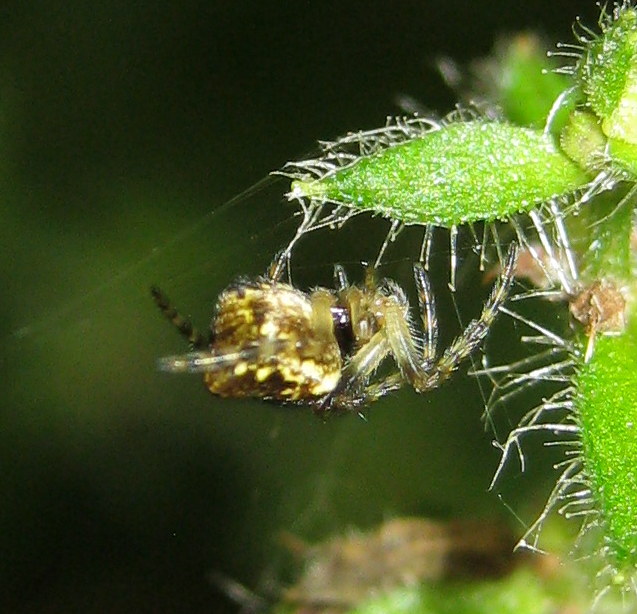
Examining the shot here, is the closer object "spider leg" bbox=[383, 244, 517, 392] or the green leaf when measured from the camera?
the green leaf

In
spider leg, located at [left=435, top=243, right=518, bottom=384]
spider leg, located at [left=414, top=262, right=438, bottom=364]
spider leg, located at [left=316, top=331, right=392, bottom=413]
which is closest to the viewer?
spider leg, located at [left=435, top=243, right=518, bottom=384]

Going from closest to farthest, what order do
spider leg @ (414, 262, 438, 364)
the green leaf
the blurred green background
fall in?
the green leaf
spider leg @ (414, 262, 438, 364)
the blurred green background

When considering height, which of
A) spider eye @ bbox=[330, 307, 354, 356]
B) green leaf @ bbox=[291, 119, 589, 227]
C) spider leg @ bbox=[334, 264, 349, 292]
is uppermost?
green leaf @ bbox=[291, 119, 589, 227]

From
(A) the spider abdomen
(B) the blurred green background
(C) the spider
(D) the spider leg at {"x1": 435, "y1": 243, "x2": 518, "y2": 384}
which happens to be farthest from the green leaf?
(B) the blurred green background

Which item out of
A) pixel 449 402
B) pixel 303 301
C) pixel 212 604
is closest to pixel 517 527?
pixel 449 402

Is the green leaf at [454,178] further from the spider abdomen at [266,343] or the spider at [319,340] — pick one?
the spider abdomen at [266,343]

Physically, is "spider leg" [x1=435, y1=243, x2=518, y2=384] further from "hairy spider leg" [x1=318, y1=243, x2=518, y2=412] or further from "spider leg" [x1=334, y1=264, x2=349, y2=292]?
"spider leg" [x1=334, y1=264, x2=349, y2=292]

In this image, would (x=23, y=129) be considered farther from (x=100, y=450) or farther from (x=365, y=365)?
(x=365, y=365)

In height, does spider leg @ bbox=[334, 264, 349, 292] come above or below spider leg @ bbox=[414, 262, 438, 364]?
above
